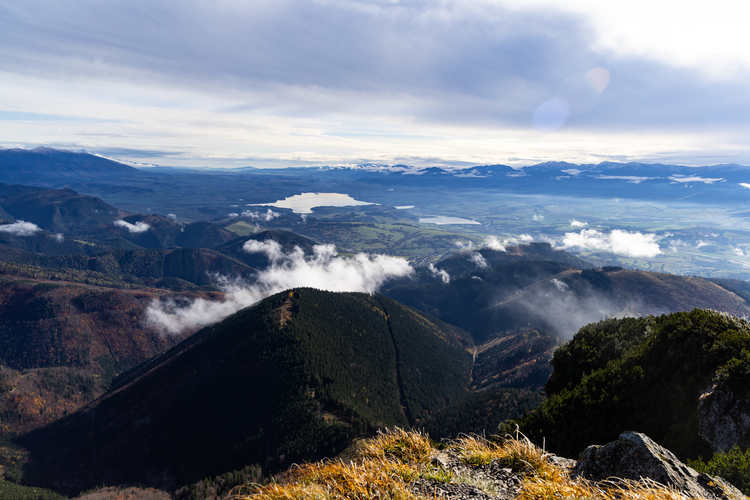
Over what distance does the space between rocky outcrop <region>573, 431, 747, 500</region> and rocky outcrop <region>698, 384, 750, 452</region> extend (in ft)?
33.5

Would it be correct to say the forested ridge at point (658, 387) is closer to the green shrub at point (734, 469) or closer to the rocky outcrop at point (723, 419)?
the rocky outcrop at point (723, 419)

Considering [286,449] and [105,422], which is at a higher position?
[286,449]

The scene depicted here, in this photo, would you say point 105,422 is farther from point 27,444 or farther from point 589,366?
point 589,366

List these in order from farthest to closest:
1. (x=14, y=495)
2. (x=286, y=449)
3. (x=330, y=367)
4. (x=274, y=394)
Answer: (x=330, y=367) → (x=274, y=394) → (x=14, y=495) → (x=286, y=449)

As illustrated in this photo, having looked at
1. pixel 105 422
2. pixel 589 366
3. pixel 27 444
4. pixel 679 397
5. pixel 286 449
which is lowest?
pixel 27 444

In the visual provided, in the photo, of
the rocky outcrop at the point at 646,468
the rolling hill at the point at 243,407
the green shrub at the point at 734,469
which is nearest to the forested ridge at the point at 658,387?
the green shrub at the point at 734,469

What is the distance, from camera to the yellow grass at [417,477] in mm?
8969

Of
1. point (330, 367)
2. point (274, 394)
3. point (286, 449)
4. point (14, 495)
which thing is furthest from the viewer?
point (330, 367)

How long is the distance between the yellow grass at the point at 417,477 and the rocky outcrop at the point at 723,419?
13.1m

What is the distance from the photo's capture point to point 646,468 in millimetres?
10516

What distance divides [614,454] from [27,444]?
282 metres

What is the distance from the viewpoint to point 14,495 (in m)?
127

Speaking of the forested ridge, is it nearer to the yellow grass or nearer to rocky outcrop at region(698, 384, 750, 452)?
rocky outcrop at region(698, 384, 750, 452)

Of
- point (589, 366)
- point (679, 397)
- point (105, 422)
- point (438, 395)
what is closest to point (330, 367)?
point (438, 395)
